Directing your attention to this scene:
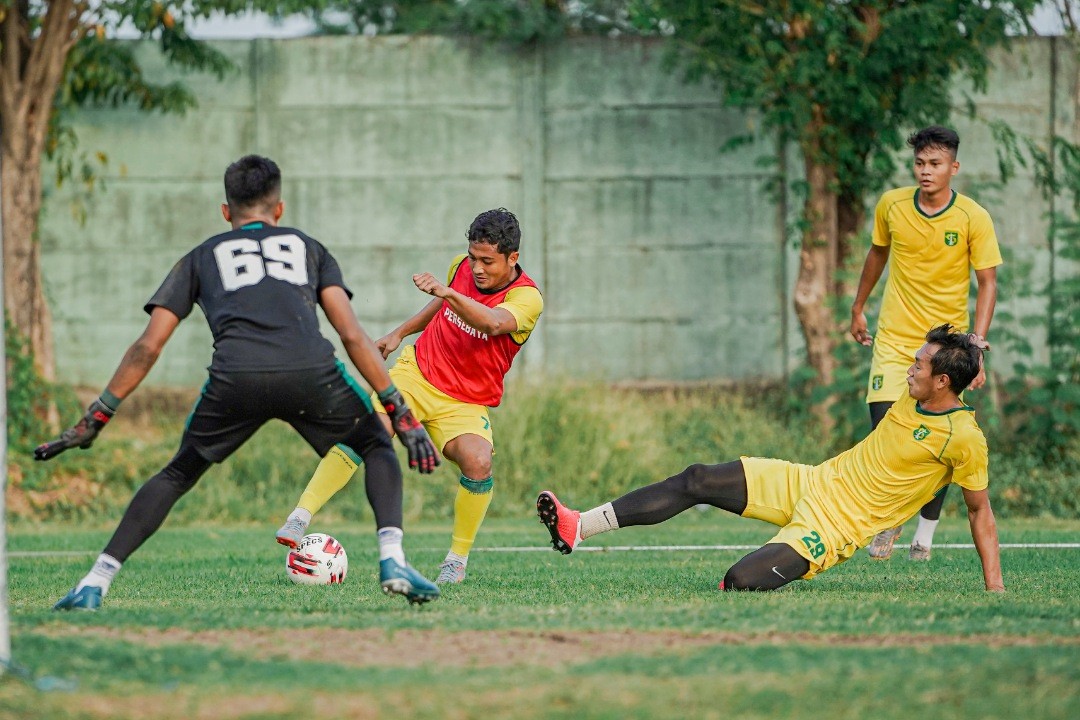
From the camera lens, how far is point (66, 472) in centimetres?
1315

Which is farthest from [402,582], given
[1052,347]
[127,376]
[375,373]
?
[1052,347]

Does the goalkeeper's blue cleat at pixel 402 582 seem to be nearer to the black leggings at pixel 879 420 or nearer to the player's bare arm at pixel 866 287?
the black leggings at pixel 879 420

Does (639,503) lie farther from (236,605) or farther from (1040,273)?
(1040,273)

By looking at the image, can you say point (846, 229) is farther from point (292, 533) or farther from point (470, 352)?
point (292, 533)

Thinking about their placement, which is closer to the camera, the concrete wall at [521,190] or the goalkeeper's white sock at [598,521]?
the goalkeeper's white sock at [598,521]

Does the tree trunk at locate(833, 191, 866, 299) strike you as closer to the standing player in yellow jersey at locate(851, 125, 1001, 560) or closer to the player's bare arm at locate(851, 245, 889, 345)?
the player's bare arm at locate(851, 245, 889, 345)

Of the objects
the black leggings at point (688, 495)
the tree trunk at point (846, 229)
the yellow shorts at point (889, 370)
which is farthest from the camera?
the tree trunk at point (846, 229)

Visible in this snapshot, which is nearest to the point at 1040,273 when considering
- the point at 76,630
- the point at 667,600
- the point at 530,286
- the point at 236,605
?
the point at 530,286

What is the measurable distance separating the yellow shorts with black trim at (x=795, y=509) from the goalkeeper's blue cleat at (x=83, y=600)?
306 cm

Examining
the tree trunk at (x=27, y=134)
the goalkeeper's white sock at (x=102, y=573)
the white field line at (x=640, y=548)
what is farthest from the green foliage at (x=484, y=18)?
the goalkeeper's white sock at (x=102, y=573)

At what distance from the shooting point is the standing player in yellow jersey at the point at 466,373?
768 cm

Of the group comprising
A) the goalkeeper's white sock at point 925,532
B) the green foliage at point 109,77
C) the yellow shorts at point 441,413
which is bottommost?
the goalkeeper's white sock at point 925,532

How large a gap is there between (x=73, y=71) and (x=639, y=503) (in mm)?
8912

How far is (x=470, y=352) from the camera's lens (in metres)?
8.10
